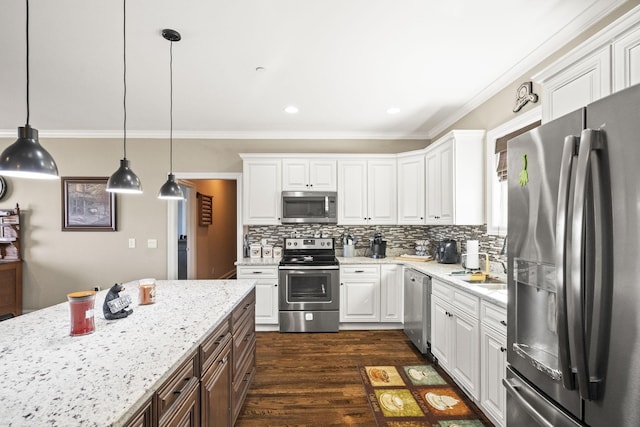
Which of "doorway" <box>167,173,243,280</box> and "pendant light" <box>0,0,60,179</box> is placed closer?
"pendant light" <box>0,0,60,179</box>

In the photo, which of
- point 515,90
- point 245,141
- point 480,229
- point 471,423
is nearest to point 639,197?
point 471,423

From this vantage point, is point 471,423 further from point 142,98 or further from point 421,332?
point 142,98

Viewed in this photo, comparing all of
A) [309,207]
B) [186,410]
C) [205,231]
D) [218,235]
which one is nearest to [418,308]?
[309,207]

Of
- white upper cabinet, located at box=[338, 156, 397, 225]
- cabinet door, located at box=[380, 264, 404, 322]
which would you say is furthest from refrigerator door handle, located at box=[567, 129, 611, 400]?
white upper cabinet, located at box=[338, 156, 397, 225]

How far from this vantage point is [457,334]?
7.96ft

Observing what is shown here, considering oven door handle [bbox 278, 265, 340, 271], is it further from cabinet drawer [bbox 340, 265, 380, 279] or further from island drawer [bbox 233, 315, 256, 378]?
island drawer [bbox 233, 315, 256, 378]

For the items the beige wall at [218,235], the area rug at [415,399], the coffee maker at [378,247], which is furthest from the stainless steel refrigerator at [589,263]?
the beige wall at [218,235]

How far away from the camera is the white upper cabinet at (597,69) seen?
117 centimetres

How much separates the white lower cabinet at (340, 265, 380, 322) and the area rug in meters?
0.96

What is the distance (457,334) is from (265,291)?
224 centimetres

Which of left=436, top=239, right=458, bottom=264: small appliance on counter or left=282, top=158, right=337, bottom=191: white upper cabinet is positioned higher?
left=282, top=158, right=337, bottom=191: white upper cabinet

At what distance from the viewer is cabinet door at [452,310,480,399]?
2137 mm

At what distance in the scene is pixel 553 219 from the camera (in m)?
1.12

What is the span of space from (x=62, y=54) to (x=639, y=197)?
344 cm
